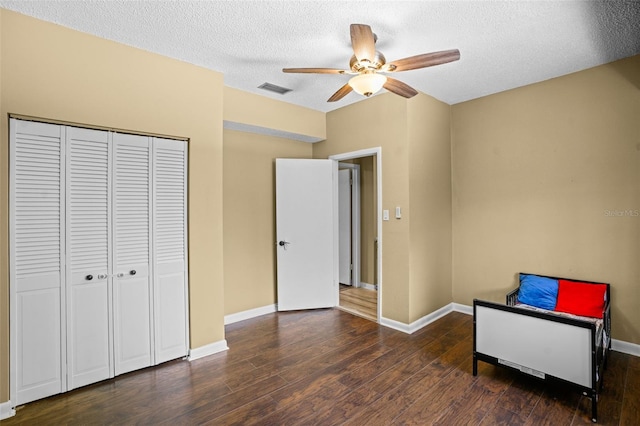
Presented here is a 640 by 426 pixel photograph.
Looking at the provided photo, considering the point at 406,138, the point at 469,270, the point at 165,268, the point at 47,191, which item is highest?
the point at 406,138

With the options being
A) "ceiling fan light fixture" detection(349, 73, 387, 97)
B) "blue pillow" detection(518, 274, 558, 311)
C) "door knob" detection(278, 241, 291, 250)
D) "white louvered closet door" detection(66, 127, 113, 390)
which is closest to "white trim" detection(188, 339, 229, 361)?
"white louvered closet door" detection(66, 127, 113, 390)

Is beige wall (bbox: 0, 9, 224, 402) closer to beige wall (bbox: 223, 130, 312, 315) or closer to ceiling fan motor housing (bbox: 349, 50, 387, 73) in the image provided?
beige wall (bbox: 223, 130, 312, 315)

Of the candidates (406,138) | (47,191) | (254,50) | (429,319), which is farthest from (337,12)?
(429,319)

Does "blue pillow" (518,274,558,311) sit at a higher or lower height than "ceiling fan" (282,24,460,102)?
lower

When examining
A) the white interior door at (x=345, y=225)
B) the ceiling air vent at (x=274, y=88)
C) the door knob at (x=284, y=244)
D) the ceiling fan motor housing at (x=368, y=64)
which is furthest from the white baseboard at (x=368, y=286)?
the ceiling fan motor housing at (x=368, y=64)

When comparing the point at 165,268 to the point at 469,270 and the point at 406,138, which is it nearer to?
the point at 406,138

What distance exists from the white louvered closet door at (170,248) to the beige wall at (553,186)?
3.33 metres

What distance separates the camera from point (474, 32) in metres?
2.45

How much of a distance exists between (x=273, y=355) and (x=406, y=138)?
2663mm

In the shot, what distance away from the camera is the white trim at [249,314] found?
3.91m

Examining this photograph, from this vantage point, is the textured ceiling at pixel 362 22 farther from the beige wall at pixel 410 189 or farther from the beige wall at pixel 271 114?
the beige wall at pixel 410 189

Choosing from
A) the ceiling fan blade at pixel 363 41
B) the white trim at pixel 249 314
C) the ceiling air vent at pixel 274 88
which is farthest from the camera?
the white trim at pixel 249 314

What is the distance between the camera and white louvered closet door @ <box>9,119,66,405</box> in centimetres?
220

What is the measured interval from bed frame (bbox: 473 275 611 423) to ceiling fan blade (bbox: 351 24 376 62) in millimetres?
2120
